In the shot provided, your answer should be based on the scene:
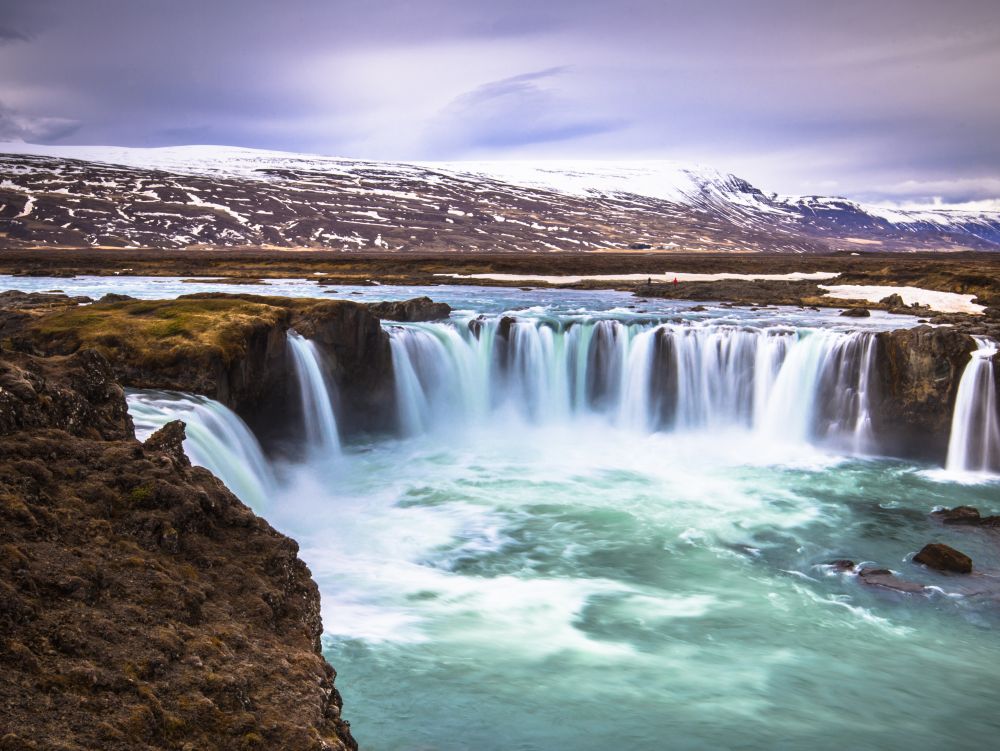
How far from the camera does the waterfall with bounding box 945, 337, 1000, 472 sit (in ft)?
76.9

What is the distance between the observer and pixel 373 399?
2689 cm

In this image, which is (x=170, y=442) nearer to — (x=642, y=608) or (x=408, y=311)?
(x=642, y=608)

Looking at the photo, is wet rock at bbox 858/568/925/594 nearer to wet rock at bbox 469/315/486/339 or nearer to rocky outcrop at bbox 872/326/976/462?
rocky outcrop at bbox 872/326/976/462

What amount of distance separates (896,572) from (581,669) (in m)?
7.72

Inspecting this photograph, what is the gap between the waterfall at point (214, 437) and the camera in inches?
599

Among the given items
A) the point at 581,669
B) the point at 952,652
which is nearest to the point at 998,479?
the point at 952,652

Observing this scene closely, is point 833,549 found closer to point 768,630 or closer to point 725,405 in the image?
point 768,630

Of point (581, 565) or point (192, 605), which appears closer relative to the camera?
point (192, 605)

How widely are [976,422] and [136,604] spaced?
24584 mm

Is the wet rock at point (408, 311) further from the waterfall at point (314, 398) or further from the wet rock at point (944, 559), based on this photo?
the wet rock at point (944, 559)

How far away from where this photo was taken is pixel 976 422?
77.9 feet

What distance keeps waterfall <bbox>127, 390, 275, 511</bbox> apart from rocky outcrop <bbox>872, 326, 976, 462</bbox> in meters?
19.0

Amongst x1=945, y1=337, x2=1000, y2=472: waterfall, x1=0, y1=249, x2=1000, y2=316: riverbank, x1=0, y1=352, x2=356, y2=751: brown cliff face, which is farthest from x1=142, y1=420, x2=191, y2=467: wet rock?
x1=0, y1=249, x2=1000, y2=316: riverbank

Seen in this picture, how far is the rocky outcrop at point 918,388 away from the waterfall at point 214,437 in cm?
1900
